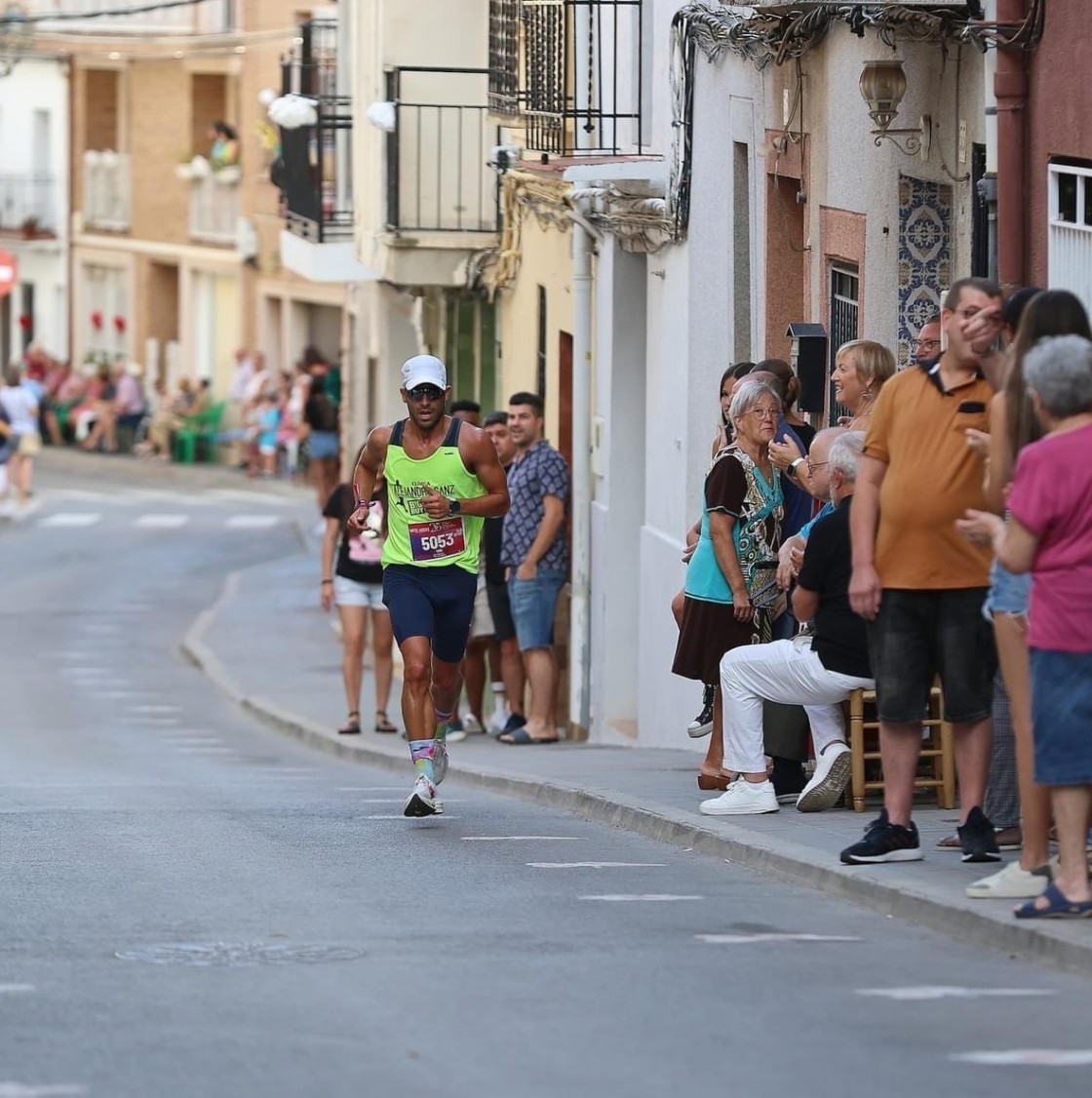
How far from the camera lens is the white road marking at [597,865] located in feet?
34.1

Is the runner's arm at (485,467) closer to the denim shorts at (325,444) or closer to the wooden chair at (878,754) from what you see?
the wooden chair at (878,754)

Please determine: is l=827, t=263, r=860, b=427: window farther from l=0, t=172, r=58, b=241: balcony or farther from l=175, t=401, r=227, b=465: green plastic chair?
l=0, t=172, r=58, b=241: balcony

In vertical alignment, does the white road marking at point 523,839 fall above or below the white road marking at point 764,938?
below

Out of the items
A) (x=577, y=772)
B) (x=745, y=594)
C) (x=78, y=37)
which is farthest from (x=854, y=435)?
(x=78, y=37)

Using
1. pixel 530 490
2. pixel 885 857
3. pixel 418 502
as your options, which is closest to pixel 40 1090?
pixel 885 857

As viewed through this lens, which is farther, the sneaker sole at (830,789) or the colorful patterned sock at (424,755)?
the colorful patterned sock at (424,755)

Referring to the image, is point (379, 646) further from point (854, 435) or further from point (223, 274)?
point (223, 274)

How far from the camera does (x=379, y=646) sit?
1928cm

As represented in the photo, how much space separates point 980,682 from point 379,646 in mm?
10271

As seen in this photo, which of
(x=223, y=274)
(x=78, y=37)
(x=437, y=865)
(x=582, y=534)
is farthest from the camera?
(x=78, y=37)

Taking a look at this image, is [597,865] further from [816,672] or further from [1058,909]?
[1058,909]

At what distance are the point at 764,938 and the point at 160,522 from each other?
3366 cm

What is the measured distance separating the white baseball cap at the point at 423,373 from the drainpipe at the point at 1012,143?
8.00 ft

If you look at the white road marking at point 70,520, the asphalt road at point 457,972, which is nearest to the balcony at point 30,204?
the white road marking at point 70,520
